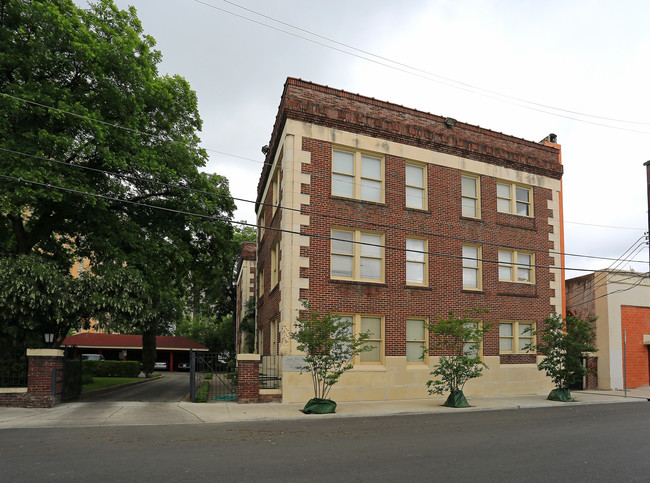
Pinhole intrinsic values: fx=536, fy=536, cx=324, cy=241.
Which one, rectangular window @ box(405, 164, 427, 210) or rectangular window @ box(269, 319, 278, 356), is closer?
rectangular window @ box(269, 319, 278, 356)

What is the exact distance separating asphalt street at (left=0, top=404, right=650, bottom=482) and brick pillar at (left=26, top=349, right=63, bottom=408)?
14.6 ft

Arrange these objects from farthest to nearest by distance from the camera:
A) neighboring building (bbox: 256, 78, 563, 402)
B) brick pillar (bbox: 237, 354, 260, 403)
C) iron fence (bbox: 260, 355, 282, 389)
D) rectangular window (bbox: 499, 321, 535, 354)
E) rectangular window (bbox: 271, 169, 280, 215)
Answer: rectangular window (bbox: 499, 321, 535, 354) < rectangular window (bbox: 271, 169, 280, 215) < neighboring building (bbox: 256, 78, 563, 402) < iron fence (bbox: 260, 355, 282, 389) < brick pillar (bbox: 237, 354, 260, 403)

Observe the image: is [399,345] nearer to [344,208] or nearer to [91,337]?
[344,208]

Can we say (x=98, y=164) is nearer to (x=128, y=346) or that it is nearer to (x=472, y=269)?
(x=472, y=269)

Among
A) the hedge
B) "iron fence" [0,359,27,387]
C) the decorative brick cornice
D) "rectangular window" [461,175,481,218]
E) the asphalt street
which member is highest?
the decorative brick cornice


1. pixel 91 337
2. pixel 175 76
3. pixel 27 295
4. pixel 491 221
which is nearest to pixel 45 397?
pixel 27 295

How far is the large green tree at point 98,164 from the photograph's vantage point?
18609 millimetres

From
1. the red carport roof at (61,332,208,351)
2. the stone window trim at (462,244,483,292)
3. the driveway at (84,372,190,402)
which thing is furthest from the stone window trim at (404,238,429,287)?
the red carport roof at (61,332,208,351)

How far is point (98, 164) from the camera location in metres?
22.3

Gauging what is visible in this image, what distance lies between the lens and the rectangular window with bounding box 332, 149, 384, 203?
820 inches

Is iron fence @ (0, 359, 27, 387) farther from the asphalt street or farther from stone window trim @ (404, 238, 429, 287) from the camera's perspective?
stone window trim @ (404, 238, 429, 287)

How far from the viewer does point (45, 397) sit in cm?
1647

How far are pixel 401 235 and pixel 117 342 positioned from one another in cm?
4288

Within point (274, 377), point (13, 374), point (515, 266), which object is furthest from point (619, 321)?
point (13, 374)
